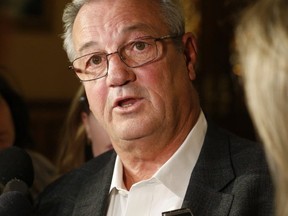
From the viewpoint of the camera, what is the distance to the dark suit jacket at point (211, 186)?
6.98 feet

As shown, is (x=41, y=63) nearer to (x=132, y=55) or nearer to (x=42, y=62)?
(x=42, y=62)

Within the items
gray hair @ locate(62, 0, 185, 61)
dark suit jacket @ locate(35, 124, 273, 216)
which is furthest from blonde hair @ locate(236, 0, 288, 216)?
gray hair @ locate(62, 0, 185, 61)

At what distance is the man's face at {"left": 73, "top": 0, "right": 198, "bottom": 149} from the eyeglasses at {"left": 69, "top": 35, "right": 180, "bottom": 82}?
0.01 meters

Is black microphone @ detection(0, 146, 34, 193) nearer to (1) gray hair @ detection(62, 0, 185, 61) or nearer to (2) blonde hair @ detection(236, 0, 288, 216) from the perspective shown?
(1) gray hair @ detection(62, 0, 185, 61)

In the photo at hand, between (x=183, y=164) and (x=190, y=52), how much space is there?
40 centimetres

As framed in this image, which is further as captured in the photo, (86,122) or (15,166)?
(86,122)

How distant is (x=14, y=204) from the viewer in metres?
2.05

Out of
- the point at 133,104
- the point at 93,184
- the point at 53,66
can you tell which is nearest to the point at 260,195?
the point at 133,104

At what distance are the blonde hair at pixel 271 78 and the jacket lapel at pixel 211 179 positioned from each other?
68 centimetres

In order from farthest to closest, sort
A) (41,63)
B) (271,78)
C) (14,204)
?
(41,63) < (14,204) < (271,78)

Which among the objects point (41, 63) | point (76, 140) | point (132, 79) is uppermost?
point (132, 79)

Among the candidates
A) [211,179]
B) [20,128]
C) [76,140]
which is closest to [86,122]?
[76,140]

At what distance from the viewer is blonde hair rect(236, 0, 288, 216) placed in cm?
142

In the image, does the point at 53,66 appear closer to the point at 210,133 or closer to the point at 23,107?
the point at 23,107
